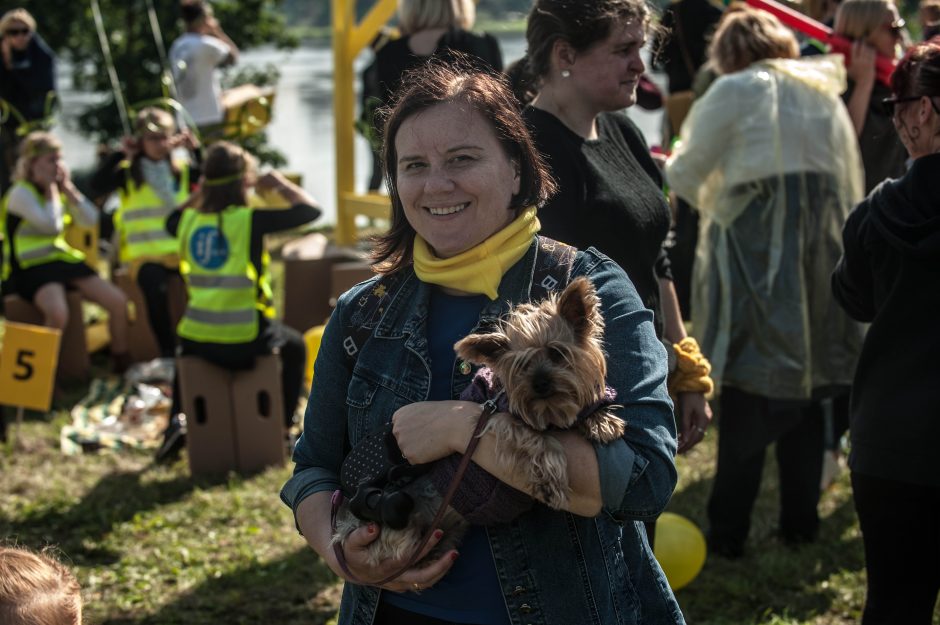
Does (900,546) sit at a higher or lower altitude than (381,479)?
lower

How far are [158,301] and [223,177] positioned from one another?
6.24 ft

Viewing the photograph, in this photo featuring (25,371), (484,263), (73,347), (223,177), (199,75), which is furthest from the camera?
(199,75)

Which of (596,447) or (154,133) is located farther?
(154,133)

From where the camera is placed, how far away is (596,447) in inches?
69.5

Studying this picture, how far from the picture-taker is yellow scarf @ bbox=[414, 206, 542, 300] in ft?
6.47

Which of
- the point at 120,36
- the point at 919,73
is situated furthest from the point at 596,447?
the point at 120,36

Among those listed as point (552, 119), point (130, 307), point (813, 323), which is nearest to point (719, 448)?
point (813, 323)

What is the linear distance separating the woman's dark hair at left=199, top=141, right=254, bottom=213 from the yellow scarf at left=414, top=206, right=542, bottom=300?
3.79m

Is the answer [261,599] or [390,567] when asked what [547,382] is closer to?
[390,567]

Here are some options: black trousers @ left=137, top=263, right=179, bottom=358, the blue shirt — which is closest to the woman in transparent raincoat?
the blue shirt

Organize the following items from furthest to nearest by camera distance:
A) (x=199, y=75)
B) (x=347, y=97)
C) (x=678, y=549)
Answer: (x=347, y=97) → (x=199, y=75) → (x=678, y=549)

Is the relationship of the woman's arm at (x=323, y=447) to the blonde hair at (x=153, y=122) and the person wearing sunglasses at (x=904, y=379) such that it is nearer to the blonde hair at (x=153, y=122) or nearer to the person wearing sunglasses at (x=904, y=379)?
the person wearing sunglasses at (x=904, y=379)

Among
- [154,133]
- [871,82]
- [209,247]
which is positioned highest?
[871,82]

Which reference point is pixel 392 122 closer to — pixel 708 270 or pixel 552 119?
pixel 552 119
